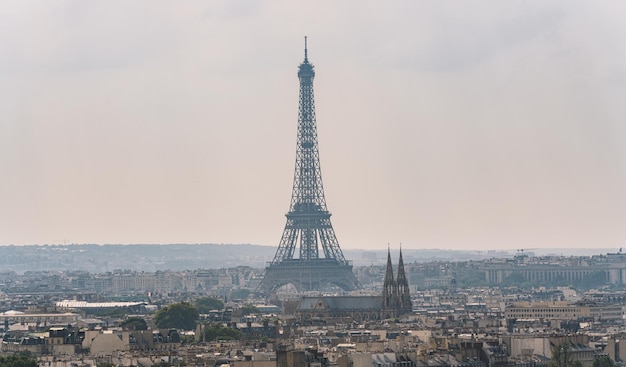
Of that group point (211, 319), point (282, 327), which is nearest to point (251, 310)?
point (211, 319)

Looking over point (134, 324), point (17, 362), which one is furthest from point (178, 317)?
point (17, 362)

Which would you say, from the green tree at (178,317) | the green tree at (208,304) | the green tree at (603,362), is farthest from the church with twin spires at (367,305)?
the green tree at (603,362)

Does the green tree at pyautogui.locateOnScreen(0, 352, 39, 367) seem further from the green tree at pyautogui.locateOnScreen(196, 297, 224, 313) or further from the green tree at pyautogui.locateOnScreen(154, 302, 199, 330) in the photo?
the green tree at pyautogui.locateOnScreen(196, 297, 224, 313)

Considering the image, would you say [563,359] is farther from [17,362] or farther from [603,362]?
[17,362]

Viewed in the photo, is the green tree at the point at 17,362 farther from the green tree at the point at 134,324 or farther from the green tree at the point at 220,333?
the green tree at the point at 134,324

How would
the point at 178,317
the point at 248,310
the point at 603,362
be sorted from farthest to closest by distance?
the point at 248,310 < the point at 178,317 < the point at 603,362

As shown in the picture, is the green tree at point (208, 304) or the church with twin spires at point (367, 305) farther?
the green tree at point (208, 304)

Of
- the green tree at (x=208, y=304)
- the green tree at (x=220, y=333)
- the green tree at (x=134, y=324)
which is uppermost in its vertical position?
the green tree at (x=208, y=304)
